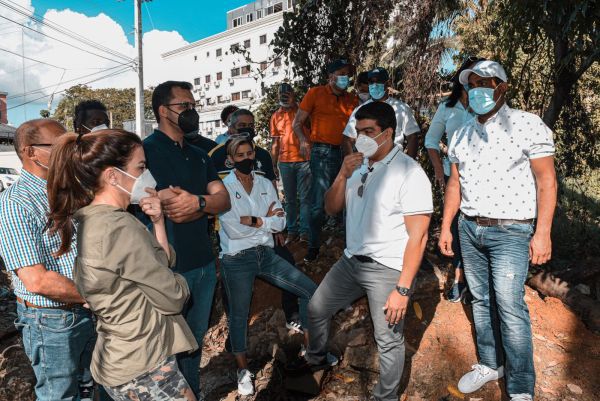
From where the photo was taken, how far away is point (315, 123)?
17.7 ft

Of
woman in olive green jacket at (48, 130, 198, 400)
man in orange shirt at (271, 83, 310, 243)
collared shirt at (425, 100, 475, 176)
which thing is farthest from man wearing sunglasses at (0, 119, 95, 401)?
man in orange shirt at (271, 83, 310, 243)

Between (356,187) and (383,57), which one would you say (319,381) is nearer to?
(356,187)

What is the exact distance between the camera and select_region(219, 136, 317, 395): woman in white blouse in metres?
3.59

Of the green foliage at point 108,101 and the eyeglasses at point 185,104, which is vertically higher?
the green foliage at point 108,101

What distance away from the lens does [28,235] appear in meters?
2.21

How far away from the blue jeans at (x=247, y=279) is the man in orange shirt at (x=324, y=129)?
1.77 m

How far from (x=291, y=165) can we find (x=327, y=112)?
973mm

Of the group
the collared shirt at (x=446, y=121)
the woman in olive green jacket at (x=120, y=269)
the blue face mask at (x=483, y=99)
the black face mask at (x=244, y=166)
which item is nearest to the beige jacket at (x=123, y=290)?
the woman in olive green jacket at (x=120, y=269)

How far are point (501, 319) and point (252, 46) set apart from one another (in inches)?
2093

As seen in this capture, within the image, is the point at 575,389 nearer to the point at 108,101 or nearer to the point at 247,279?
the point at 247,279

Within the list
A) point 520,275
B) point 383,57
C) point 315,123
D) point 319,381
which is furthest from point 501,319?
point 383,57

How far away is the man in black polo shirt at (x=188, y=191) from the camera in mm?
2789

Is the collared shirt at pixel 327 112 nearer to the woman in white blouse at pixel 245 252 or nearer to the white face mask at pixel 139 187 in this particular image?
the woman in white blouse at pixel 245 252

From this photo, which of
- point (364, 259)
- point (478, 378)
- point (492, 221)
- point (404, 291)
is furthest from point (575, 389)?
point (364, 259)
